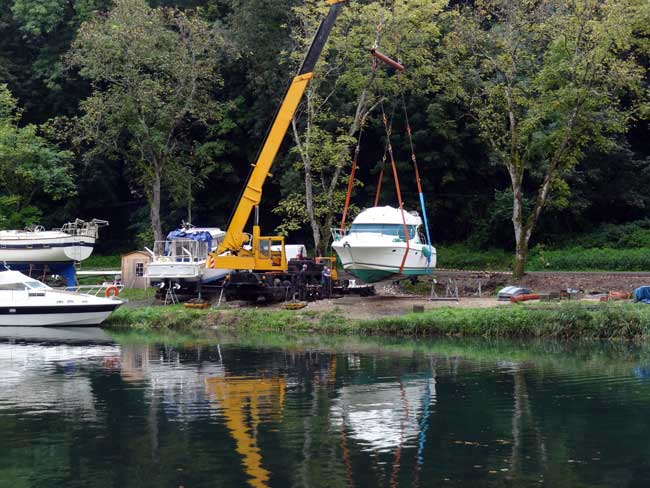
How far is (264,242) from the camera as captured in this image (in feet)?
141

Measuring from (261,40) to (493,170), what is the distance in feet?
50.3

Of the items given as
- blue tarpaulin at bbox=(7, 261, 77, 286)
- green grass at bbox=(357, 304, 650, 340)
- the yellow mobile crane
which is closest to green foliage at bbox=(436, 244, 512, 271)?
the yellow mobile crane

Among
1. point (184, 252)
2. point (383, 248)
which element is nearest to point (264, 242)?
point (184, 252)

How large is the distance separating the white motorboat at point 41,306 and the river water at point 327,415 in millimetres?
6135

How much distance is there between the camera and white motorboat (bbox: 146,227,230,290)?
43.3 m

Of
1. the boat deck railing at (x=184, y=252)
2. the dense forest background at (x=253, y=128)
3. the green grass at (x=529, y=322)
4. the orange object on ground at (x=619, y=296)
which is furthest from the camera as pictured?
the dense forest background at (x=253, y=128)

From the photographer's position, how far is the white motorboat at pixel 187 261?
43.3m

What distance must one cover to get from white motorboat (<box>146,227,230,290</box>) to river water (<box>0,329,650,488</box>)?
29.1ft

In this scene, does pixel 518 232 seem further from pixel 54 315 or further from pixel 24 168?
pixel 24 168

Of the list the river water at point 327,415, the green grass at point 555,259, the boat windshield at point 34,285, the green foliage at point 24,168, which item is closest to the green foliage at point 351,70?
the green grass at point 555,259

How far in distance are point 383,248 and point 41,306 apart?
45.7 ft

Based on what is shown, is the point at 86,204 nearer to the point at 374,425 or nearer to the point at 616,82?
the point at 616,82

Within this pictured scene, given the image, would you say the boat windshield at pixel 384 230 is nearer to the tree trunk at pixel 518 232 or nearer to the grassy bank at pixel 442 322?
the grassy bank at pixel 442 322

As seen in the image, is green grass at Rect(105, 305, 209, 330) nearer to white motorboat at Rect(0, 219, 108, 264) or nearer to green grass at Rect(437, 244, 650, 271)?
white motorboat at Rect(0, 219, 108, 264)
